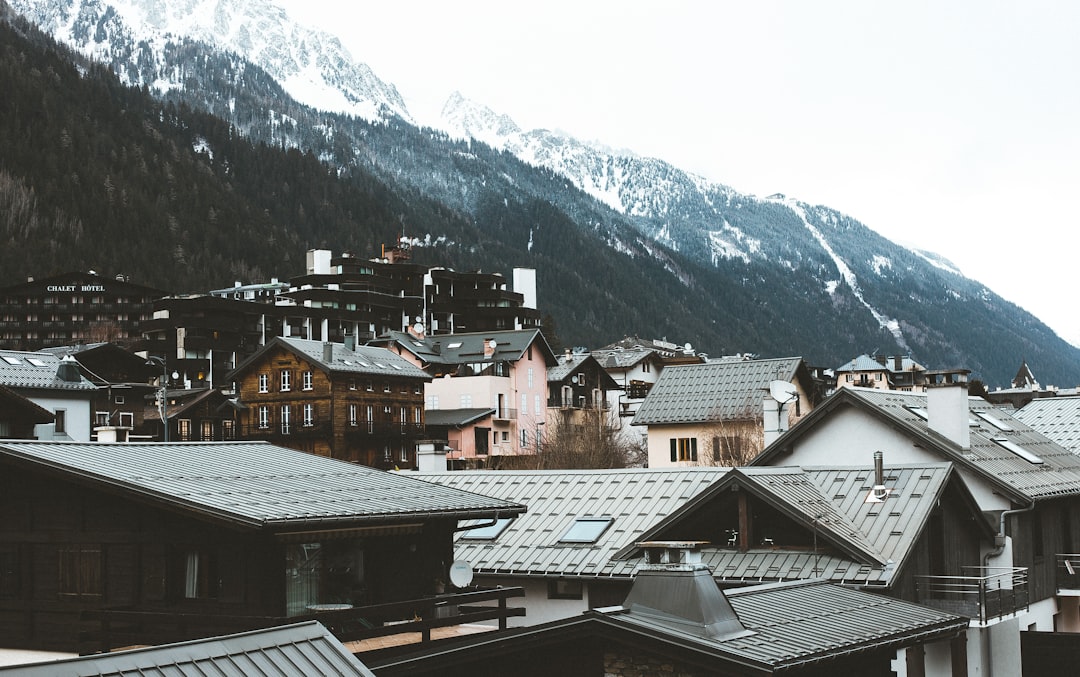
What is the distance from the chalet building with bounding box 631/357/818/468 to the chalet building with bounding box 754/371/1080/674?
22182 mm

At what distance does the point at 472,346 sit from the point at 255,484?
81.1 meters

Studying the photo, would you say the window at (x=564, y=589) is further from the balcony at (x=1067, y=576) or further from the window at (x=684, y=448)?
the window at (x=684, y=448)

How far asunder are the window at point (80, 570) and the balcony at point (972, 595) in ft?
53.6

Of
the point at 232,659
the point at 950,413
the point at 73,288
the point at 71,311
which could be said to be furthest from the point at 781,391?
the point at 73,288

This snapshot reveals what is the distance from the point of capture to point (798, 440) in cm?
3419

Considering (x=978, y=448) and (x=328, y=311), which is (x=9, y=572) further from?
(x=328, y=311)

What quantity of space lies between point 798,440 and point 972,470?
485 centimetres

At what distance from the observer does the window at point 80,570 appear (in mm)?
19078

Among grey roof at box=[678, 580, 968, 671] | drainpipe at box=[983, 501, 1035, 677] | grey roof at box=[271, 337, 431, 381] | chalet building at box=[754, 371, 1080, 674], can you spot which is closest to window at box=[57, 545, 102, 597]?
grey roof at box=[678, 580, 968, 671]

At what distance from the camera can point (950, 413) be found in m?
32.2

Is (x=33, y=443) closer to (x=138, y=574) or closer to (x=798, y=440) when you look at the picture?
(x=138, y=574)

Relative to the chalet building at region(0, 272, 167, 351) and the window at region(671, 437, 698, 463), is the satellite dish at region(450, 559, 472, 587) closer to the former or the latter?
the window at region(671, 437, 698, 463)

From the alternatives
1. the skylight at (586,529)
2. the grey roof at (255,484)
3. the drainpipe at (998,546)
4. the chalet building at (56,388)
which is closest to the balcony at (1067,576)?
the drainpipe at (998,546)

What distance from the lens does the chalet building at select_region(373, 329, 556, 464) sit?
94.7 metres
